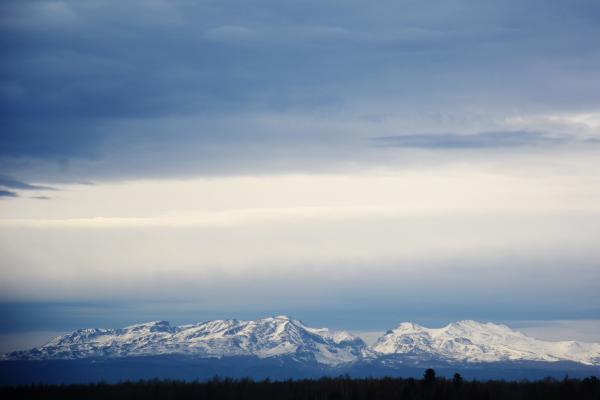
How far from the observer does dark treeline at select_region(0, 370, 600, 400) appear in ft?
212

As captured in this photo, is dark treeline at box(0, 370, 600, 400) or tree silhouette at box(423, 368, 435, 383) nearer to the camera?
dark treeline at box(0, 370, 600, 400)

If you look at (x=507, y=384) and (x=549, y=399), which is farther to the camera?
(x=507, y=384)

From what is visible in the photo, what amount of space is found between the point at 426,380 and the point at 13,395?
2784cm

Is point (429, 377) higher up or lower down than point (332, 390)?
higher up

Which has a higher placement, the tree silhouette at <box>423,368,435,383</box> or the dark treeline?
the tree silhouette at <box>423,368,435,383</box>

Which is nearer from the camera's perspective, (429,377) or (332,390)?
(332,390)

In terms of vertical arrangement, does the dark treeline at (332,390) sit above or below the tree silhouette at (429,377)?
below

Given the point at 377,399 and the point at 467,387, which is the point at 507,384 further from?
the point at 377,399

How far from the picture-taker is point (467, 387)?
65875 mm

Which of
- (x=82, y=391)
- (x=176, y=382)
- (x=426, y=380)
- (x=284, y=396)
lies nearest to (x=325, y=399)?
(x=284, y=396)

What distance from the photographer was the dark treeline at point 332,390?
6456 centimetres

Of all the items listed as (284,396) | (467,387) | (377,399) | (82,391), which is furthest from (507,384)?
(82,391)

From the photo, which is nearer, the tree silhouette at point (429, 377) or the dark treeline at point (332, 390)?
the dark treeline at point (332, 390)

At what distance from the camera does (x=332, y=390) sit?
217 ft
